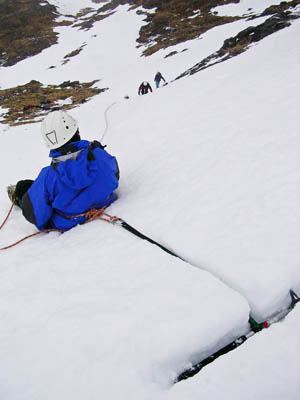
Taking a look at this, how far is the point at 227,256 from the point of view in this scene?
197cm

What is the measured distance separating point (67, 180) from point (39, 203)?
47 cm

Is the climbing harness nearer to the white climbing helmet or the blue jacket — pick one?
the blue jacket

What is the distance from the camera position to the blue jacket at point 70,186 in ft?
9.90

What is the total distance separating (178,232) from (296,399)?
1.43 meters

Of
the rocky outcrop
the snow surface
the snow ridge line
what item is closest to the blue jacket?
the snow surface

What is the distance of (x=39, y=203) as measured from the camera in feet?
10.1

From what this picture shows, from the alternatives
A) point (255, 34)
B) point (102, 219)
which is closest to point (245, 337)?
point (102, 219)

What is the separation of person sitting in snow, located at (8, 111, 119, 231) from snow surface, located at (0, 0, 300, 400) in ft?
0.91

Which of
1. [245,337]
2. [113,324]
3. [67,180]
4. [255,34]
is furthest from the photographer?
[255,34]

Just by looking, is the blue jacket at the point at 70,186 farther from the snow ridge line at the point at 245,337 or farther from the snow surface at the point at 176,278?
the snow ridge line at the point at 245,337

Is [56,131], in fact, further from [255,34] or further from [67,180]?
[255,34]

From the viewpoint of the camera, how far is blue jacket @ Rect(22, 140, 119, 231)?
302 centimetres

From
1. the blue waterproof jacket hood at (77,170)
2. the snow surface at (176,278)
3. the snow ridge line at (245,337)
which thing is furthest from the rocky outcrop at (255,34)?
the snow ridge line at (245,337)

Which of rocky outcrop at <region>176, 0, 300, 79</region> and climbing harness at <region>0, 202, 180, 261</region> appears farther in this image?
rocky outcrop at <region>176, 0, 300, 79</region>
